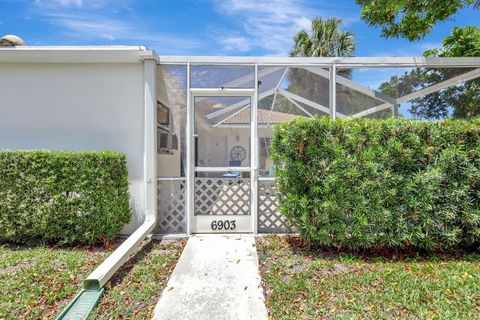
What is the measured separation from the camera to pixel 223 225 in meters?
4.90

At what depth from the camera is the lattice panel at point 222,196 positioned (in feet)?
15.9

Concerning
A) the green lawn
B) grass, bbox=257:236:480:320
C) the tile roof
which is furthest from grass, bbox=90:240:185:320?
the tile roof

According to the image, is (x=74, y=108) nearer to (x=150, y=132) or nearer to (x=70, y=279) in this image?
(x=150, y=132)

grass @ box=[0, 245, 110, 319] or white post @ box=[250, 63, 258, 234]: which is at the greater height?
white post @ box=[250, 63, 258, 234]

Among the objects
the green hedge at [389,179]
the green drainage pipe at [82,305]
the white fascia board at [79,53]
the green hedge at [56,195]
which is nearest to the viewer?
the green drainage pipe at [82,305]

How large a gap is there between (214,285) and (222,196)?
1.89m

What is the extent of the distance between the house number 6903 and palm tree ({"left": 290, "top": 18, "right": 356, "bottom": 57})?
1314 cm

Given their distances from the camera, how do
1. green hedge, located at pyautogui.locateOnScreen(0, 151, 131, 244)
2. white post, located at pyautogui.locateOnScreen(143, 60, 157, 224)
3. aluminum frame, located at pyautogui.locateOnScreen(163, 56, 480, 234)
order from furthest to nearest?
aluminum frame, located at pyautogui.locateOnScreen(163, 56, 480, 234), white post, located at pyautogui.locateOnScreen(143, 60, 157, 224), green hedge, located at pyautogui.locateOnScreen(0, 151, 131, 244)

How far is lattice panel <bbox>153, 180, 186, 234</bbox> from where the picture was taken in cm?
484

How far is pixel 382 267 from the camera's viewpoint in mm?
3562

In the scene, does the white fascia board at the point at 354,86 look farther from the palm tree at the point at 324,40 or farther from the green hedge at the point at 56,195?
the palm tree at the point at 324,40

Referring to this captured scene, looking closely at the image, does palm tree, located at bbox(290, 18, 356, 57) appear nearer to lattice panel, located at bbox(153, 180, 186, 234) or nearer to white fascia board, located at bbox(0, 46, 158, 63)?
white fascia board, located at bbox(0, 46, 158, 63)

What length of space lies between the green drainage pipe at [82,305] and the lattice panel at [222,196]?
2.25m

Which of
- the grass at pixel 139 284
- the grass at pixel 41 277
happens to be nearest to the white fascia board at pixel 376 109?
the grass at pixel 139 284
